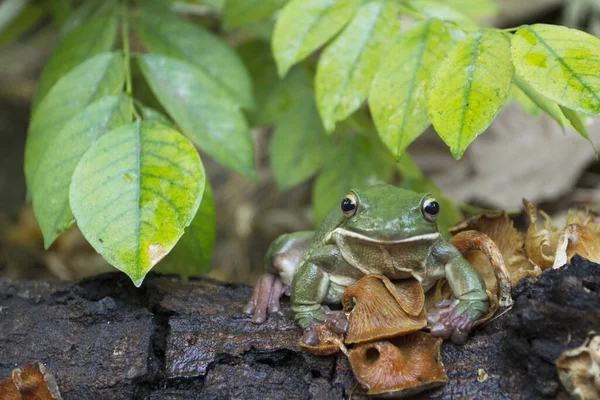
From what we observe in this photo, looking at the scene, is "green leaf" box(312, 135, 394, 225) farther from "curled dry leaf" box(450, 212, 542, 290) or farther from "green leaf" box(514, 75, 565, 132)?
"green leaf" box(514, 75, 565, 132)

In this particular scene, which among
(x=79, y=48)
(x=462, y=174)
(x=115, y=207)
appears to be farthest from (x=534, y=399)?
(x=462, y=174)

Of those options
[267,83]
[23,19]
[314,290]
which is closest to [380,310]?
[314,290]

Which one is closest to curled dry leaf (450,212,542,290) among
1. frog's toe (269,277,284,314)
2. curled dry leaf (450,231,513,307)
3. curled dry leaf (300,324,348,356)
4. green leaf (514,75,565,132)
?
curled dry leaf (450,231,513,307)

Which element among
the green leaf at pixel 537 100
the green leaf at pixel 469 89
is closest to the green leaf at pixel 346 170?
the green leaf at pixel 537 100

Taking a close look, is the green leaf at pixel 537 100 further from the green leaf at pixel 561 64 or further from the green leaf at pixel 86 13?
the green leaf at pixel 86 13

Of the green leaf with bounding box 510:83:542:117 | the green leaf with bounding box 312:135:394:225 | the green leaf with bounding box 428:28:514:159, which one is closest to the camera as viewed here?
the green leaf with bounding box 428:28:514:159

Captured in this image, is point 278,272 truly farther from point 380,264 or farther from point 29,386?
point 29,386
